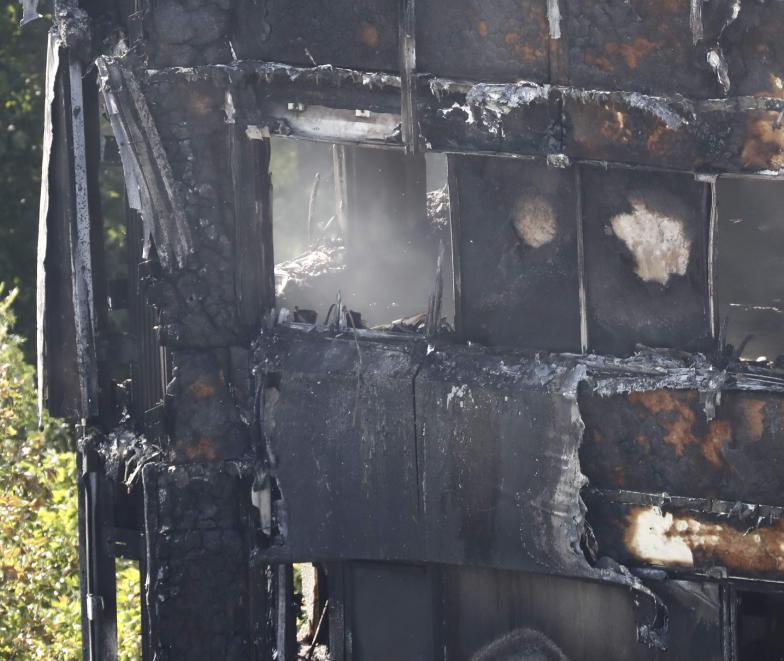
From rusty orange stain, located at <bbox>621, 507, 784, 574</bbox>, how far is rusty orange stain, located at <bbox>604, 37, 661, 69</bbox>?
103 inches

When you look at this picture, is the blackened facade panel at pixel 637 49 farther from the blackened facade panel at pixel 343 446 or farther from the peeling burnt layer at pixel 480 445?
the blackened facade panel at pixel 343 446

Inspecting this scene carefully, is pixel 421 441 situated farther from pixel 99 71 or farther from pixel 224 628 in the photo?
pixel 99 71

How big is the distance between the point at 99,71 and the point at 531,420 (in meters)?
3.43

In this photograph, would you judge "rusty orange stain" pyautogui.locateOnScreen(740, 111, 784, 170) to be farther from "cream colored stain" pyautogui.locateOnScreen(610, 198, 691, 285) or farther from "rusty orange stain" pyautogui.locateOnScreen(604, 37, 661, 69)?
"rusty orange stain" pyautogui.locateOnScreen(604, 37, 661, 69)

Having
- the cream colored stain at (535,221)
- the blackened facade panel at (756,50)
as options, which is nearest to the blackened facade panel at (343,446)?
the cream colored stain at (535,221)

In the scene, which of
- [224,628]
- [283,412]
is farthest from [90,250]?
[224,628]

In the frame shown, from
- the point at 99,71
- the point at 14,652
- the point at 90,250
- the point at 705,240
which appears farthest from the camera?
the point at 14,652

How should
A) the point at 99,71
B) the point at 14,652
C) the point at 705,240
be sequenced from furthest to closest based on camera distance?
the point at 14,652 < the point at 99,71 < the point at 705,240

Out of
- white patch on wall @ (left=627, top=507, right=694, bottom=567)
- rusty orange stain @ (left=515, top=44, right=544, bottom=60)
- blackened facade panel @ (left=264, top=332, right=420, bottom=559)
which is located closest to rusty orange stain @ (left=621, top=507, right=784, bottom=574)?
white patch on wall @ (left=627, top=507, right=694, bottom=567)

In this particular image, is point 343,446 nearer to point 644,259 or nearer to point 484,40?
point 644,259

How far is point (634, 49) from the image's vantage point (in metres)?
7.67

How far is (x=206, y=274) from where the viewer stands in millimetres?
8305

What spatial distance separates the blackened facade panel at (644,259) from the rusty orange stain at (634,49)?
25.2 inches

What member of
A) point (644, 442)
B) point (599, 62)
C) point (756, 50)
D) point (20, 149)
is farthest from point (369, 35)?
Answer: point (20, 149)
